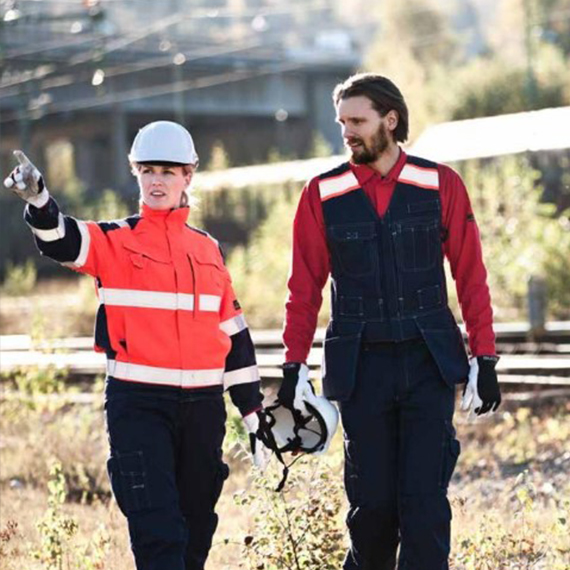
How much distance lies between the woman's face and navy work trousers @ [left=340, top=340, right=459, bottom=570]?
882mm

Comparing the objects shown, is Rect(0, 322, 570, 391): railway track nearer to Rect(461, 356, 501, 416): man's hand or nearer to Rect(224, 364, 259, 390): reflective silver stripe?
Rect(224, 364, 259, 390): reflective silver stripe

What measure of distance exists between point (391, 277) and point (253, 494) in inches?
48.0

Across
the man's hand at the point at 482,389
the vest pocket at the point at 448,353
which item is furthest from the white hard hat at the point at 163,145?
the man's hand at the point at 482,389

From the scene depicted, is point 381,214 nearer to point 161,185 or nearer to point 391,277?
point 391,277

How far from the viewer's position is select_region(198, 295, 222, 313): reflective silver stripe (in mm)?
5746

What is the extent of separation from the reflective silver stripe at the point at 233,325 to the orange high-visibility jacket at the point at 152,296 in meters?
0.08

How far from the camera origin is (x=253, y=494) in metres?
6.36

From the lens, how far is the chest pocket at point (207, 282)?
5.74 metres

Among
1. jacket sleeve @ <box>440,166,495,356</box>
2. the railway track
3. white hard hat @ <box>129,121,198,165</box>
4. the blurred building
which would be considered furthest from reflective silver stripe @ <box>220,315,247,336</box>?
the blurred building

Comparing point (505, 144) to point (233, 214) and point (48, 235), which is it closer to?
point (233, 214)

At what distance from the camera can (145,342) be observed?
5621 mm

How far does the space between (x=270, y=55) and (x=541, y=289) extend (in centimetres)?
5969

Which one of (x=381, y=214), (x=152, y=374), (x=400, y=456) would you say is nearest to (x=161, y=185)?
(x=152, y=374)

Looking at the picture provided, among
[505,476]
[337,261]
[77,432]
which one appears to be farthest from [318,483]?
[77,432]
